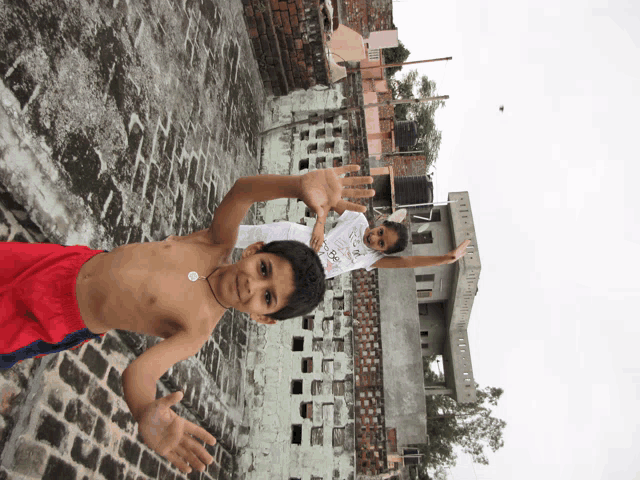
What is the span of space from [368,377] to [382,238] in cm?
190

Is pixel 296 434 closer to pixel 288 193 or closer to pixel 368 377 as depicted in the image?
pixel 368 377

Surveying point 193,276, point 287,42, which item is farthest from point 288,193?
point 287,42

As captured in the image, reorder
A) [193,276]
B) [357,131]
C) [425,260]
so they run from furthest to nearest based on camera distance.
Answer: [357,131]
[425,260]
[193,276]

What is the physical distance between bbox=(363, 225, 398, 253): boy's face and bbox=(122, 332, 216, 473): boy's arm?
2331 millimetres

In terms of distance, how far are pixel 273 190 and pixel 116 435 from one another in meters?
2.28

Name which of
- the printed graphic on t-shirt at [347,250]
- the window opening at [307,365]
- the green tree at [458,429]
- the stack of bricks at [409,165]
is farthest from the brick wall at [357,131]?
the green tree at [458,429]

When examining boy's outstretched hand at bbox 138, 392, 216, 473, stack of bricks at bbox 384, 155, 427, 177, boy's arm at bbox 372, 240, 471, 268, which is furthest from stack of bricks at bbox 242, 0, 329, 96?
stack of bricks at bbox 384, 155, 427, 177

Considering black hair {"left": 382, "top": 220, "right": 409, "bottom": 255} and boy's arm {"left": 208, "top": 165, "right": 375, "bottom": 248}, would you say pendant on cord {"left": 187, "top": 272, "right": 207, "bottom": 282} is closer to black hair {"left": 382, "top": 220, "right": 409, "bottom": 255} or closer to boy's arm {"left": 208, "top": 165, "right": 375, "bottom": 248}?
boy's arm {"left": 208, "top": 165, "right": 375, "bottom": 248}

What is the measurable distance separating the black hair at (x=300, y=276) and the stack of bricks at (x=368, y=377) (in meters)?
2.98

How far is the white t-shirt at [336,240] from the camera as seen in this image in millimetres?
3980

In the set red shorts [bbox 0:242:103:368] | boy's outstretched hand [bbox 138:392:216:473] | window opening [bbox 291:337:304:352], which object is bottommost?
boy's outstretched hand [bbox 138:392:216:473]

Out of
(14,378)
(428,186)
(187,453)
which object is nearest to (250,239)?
(14,378)

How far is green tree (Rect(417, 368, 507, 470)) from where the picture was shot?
50.2ft

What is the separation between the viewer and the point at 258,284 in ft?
6.30
